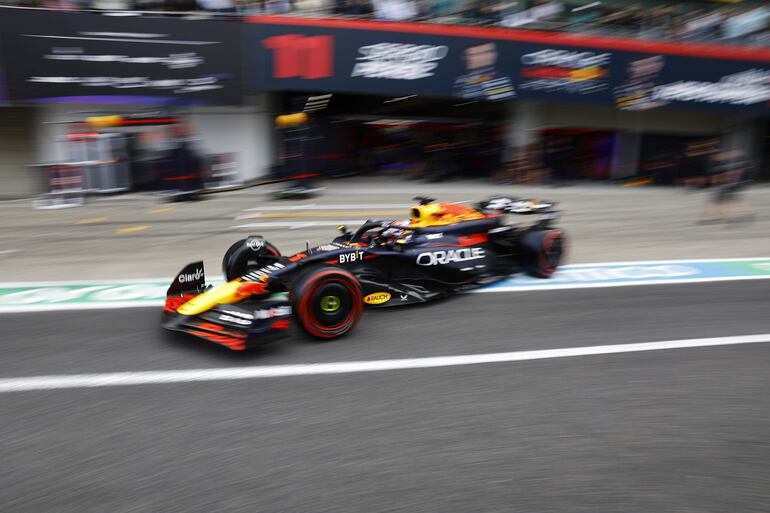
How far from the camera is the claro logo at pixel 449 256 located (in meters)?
6.36

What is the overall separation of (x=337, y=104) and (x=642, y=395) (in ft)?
46.3

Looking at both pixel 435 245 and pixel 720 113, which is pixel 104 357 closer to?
pixel 435 245

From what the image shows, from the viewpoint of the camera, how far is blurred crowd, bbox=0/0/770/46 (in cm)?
1477

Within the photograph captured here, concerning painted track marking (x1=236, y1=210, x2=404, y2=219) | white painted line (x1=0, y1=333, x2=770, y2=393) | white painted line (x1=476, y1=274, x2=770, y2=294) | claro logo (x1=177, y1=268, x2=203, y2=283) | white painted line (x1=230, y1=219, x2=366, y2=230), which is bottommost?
white painted line (x1=0, y1=333, x2=770, y2=393)

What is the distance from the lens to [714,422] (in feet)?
13.7

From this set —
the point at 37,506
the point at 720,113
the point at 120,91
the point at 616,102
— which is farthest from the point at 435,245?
the point at 720,113

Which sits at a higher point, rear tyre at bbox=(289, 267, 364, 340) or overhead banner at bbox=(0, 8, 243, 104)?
overhead banner at bbox=(0, 8, 243, 104)

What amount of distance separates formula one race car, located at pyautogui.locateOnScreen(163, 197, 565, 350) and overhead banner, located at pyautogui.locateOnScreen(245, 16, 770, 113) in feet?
29.3

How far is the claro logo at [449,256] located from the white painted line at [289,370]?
4.86ft

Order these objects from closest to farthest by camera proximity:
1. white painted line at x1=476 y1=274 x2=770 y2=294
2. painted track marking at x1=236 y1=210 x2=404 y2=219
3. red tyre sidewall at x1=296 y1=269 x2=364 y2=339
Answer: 1. red tyre sidewall at x1=296 y1=269 x2=364 y2=339
2. white painted line at x1=476 y1=274 x2=770 y2=294
3. painted track marking at x1=236 y1=210 x2=404 y2=219

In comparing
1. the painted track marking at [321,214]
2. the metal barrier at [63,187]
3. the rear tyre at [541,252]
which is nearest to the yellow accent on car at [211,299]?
the rear tyre at [541,252]

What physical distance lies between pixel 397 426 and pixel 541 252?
12.9ft

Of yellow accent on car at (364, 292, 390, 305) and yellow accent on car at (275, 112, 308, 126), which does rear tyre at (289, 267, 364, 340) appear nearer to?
yellow accent on car at (364, 292, 390, 305)

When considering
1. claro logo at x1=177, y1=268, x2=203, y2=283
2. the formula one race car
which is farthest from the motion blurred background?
claro logo at x1=177, y1=268, x2=203, y2=283
